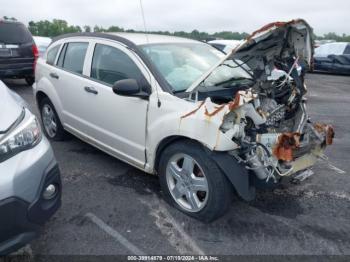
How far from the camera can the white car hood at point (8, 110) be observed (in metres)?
2.27

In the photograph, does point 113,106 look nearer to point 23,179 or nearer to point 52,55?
point 23,179

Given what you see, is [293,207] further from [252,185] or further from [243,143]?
[243,143]

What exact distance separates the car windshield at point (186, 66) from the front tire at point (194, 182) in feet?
2.09

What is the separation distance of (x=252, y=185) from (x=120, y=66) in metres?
1.83

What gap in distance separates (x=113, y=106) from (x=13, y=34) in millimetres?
6552

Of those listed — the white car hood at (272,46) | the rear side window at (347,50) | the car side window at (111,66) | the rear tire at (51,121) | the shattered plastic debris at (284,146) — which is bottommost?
the rear tire at (51,121)

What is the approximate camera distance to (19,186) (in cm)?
211

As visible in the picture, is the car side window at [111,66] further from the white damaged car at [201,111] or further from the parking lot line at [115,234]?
the parking lot line at [115,234]

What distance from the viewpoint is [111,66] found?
3.77 meters

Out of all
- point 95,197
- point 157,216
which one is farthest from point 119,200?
point 157,216

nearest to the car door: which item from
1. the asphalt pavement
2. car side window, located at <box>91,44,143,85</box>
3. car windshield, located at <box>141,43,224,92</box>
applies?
car side window, located at <box>91,44,143,85</box>

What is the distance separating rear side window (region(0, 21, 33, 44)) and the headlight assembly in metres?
7.13

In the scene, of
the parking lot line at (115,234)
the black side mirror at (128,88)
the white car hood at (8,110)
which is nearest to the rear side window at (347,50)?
the black side mirror at (128,88)

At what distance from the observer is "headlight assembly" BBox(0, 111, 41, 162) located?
2.16 m
